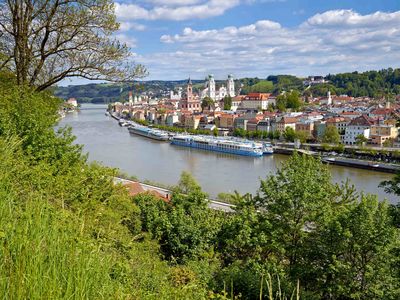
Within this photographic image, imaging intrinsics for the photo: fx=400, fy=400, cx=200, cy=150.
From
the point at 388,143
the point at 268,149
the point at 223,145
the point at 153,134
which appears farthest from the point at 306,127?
the point at 153,134

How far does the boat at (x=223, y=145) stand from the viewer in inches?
693

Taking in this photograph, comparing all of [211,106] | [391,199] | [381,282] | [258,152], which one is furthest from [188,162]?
[211,106]

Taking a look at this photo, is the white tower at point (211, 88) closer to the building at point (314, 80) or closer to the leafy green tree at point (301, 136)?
the building at point (314, 80)

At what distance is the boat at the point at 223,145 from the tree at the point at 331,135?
11.0 ft

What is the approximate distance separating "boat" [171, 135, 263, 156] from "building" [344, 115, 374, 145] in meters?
4.61

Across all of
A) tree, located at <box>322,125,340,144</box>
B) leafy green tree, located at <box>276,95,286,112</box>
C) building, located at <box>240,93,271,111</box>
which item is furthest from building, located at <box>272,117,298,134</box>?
building, located at <box>240,93,271,111</box>

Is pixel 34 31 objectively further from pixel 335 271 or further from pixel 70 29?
pixel 335 271

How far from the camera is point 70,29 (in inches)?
109

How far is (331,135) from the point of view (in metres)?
19.1

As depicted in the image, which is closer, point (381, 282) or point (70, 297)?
point (70, 297)

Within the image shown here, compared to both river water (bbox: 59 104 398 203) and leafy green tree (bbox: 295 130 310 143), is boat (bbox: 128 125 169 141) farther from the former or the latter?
leafy green tree (bbox: 295 130 310 143)

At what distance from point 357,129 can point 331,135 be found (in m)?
1.34

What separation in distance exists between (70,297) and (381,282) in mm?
2991

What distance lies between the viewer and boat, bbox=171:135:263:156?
693 inches
